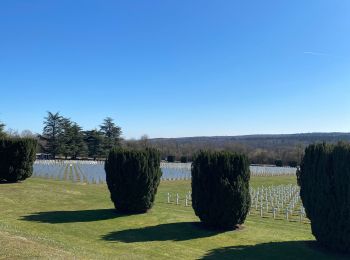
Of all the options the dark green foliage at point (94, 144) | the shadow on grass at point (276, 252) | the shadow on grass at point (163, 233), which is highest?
the dark green foliage at point (94, 144)

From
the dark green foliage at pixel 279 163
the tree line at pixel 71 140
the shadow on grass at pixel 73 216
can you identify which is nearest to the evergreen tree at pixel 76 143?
the tree line at pixel 71 140

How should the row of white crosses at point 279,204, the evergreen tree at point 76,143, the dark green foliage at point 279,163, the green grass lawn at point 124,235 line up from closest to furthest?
the green grass lawn at point 124,235 < the row of white crosses at point 279,204 < the dark green foliage at point 279,163 < the evergreen tree at point 76,143

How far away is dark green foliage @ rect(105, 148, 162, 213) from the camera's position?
70.0ft

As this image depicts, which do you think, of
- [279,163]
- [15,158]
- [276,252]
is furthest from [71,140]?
[276,252]

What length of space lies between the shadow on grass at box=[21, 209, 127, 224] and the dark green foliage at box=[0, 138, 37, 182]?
1080 cm

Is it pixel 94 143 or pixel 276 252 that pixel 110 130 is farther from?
pixel 276 252

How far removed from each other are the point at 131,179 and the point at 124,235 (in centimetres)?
465

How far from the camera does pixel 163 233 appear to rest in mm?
17594

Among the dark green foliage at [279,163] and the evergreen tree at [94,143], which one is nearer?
the dark green foliage at [279,163]

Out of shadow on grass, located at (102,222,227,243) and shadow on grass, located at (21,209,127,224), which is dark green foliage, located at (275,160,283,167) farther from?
shadow on grass, located at (102,222,227,243)

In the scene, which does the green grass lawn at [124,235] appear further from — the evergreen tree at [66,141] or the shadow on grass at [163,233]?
the evergreen tree at [66,141]

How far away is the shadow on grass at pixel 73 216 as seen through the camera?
1906 cm

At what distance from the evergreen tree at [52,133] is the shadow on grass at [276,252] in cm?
8312

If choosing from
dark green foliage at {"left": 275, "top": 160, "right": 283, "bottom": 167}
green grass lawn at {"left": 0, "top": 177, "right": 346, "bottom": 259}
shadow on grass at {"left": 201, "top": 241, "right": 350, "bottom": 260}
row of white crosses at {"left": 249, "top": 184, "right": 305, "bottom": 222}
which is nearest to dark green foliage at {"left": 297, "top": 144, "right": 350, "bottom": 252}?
shadow on grass at {"left": 201, "top": 241, "right": 350, "bottom": 260}
